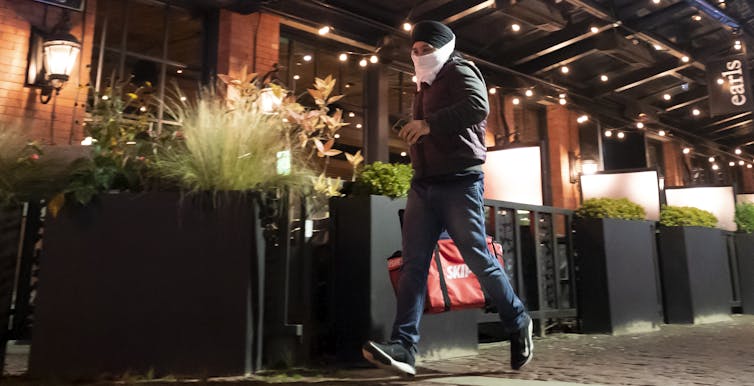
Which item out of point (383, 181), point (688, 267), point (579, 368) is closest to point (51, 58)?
point (383, 181)

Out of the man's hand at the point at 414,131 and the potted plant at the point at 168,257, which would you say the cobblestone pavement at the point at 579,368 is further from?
the man's hand at the point at 414,131

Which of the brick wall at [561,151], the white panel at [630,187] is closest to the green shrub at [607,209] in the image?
the white panel at [630,187]

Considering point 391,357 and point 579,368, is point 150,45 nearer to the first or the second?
point 391,357

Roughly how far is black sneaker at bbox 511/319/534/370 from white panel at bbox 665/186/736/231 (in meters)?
6.91

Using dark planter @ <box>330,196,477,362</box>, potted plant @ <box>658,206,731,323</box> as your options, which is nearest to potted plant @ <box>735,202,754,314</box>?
potted plant @ <box>658,206,731,323</box>

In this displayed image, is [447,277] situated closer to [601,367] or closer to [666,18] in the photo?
[601,367]

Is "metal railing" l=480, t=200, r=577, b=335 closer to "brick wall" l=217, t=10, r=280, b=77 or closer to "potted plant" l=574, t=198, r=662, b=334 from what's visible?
"potted plant" l=574, t=198, r=662, b=334

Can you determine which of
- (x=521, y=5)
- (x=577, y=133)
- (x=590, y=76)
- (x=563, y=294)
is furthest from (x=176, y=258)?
(x=577, y=133)

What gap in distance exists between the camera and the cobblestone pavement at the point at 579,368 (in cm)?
243

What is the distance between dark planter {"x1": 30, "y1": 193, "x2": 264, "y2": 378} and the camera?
2.48 m

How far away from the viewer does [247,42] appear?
712 centimetres

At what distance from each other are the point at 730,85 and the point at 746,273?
3.95 metres

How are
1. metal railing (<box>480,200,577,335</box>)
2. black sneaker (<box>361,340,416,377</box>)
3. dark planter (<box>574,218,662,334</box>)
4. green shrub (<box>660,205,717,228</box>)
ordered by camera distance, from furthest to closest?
green shrub (<box>660,205,717,228</box>)
dark planter (<box>574,218,662,334</box>)
metal railing (<box>480,200,577,335</box>)
black sneaker (<box>361,340,416,377</box>)

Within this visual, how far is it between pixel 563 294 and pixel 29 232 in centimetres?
401
